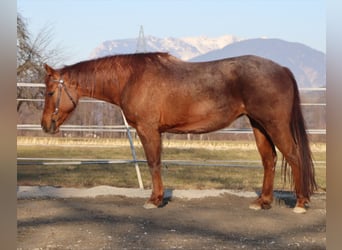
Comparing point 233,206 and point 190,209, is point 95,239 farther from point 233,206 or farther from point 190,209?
point 233,206

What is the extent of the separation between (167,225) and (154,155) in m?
1.05

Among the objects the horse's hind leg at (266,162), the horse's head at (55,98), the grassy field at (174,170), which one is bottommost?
the grassy field at (174,170)

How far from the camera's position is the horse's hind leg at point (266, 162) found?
16.9 ft

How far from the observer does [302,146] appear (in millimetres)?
4922

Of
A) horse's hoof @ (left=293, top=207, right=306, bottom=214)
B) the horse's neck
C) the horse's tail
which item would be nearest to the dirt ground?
horse's hoof @ (left=293, top=207, right=306, bottom=214)

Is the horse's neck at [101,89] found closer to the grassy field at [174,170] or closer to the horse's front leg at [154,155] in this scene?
the horse's front leg at [154,155]

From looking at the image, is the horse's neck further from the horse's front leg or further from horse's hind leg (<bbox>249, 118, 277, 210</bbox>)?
horse's hind leg (<bbox>249, 118, 277, 210</bbox>)

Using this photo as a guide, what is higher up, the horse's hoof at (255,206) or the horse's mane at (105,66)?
the horse's mane at (105,66)

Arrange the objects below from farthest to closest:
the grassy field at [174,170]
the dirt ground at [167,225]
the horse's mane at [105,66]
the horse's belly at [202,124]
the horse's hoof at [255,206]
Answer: the grassy field at [174,170] < the horse's mane at [105,66] < the horse's hoof at [255,206] < the horse's belly at [202,124] < the dirt ground at [167,225]

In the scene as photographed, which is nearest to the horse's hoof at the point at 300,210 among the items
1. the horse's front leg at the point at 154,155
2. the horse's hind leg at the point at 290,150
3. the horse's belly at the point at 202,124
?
the horse's hind leg at the point at 290,150

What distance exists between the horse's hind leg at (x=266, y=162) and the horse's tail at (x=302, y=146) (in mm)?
396

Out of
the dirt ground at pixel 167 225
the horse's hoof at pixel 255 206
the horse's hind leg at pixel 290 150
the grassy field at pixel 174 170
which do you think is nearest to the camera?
the dirt ground at pixel 167 225

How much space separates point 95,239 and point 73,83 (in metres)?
2.25
